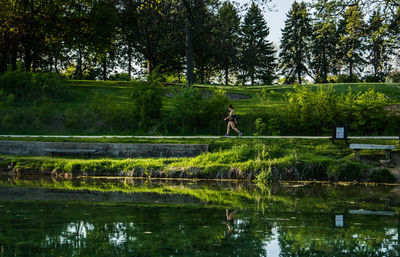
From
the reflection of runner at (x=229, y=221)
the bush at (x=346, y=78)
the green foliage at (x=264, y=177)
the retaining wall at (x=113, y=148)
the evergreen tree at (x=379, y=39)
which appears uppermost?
the bush at (x=346, y=78)

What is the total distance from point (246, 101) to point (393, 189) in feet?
66.7

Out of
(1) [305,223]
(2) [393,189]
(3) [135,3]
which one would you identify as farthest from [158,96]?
(3) [135,3]

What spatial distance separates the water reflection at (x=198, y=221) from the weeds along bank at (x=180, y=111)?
8.69m

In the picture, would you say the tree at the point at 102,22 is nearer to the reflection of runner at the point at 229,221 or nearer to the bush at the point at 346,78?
the bush at the point at 346,78

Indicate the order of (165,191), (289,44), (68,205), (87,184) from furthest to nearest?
(289,44) → (87,184) → (165,191) → (68,205)

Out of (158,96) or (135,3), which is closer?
(158,96)

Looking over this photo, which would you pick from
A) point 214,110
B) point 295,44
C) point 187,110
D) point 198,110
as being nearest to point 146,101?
point 187,110

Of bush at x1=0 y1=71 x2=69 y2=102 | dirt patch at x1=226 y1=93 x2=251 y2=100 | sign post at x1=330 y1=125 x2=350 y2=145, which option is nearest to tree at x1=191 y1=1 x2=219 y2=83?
dirt patch at x1=226 y1=93 x2=251 y2=100

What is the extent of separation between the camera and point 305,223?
29.6 ft

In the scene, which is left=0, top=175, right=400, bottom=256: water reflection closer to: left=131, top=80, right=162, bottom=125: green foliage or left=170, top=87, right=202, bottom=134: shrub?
left=170, top=87, right=202, bottom=134: shrub

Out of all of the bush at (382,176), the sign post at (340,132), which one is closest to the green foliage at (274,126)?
the sign post at (340,132)

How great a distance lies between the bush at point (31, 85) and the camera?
1281 inches

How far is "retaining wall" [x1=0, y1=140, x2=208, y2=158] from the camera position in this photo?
1900 cm

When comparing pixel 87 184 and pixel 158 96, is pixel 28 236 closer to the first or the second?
pixel 87 184
